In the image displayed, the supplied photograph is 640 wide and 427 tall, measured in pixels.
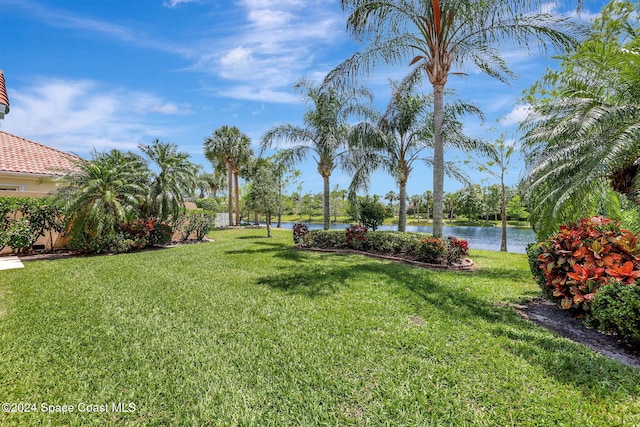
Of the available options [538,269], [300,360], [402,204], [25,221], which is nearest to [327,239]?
[402,204]

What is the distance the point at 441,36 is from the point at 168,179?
44.1ft

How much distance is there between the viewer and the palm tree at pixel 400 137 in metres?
12.2

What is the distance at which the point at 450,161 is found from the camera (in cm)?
1227

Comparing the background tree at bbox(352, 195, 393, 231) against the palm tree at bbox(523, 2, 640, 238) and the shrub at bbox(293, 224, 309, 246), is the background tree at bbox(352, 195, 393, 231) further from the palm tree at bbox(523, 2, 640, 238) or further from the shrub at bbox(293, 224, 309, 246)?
the palm tree at bbox(523, 2, 640, 238)

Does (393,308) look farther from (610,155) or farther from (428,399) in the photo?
(610,155)

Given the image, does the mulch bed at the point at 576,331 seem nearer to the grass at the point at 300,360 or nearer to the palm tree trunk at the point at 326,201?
the grass at the point at 300,360

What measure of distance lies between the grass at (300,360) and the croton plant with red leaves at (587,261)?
86cm

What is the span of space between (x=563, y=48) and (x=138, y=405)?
495 inches

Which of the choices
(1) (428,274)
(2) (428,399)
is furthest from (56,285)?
(1) (428,274)

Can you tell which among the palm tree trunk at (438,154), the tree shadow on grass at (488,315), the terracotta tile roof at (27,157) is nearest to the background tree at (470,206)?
the palm tree trunk at (438,154)

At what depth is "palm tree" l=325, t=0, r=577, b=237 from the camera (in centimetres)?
864

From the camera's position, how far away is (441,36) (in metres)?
9.34

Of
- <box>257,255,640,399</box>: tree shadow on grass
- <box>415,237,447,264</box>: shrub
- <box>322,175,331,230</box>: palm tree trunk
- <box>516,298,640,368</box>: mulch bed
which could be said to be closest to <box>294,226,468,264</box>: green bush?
<box>415,237,447,264</box>: shrub

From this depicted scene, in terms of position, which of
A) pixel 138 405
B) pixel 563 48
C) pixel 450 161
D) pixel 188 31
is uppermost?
pixel 188 31
